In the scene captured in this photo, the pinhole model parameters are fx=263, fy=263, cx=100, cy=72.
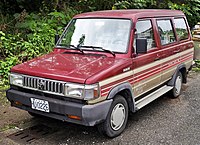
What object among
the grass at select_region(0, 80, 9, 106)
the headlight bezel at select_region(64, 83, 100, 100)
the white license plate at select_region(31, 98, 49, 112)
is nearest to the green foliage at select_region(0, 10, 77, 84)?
the grass at select_region(0, 80, 9, 106)

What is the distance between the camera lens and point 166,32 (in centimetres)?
557

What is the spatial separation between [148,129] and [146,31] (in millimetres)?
1792

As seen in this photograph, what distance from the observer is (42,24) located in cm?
833

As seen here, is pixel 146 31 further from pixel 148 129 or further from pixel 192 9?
pixel 192 9

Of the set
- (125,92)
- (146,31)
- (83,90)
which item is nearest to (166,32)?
(146,31)

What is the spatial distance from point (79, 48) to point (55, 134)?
1526mm

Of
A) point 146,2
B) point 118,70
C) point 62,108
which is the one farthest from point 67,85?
point 146,2

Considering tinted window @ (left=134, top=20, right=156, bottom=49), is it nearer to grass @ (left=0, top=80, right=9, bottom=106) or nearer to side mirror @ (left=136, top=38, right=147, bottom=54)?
side mirror @ (left=136, top=38, right=147, bottom=54)

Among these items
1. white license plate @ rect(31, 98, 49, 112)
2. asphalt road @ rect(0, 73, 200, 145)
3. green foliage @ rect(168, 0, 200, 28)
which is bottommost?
asphalt road @ rect(0, 73, 200, 145)

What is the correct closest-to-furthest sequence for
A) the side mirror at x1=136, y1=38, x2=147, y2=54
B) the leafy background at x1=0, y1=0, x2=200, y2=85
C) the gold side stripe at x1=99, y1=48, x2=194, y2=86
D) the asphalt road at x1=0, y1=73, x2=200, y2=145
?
the gold side stripe at x1=99, y1=48, x2=194, y2=86 → the asphalt road at x1=0, y1=73, x2=200, y2=145 → the side mirror at x1=136, y1=38, x2=147, y2=54 → the leafy background at x1=0, y1=0, x2=200, y2=85

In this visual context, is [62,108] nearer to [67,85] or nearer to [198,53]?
[67,85]

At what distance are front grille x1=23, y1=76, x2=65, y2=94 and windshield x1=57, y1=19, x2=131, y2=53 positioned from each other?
3.87ft

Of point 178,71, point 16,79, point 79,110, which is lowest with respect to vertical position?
point 178,71

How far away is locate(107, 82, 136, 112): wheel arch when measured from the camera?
12.8ft
